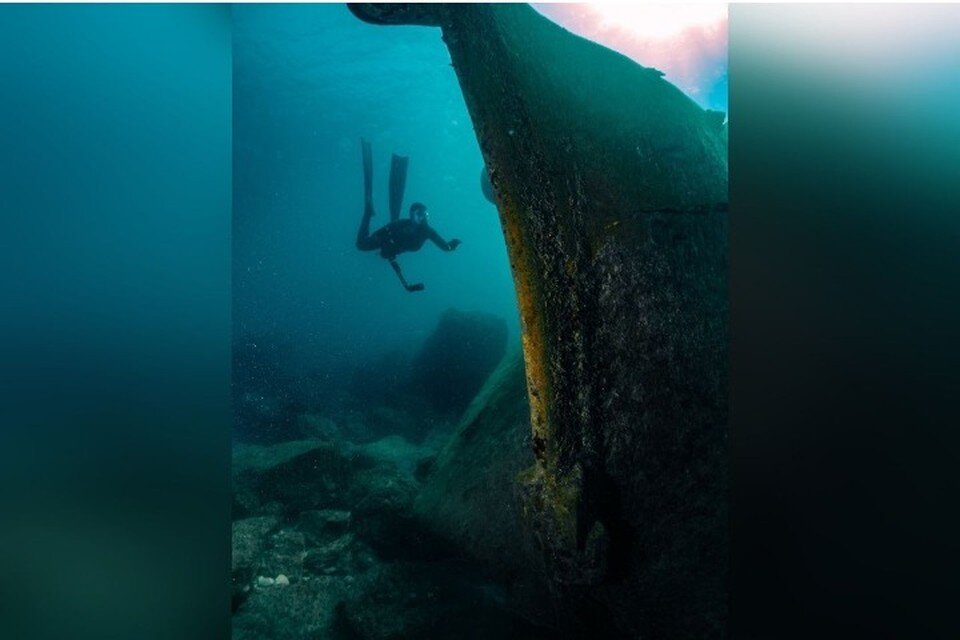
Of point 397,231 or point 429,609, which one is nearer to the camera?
point 429,609

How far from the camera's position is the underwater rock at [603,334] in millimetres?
2207

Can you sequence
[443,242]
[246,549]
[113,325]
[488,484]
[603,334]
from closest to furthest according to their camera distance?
[113,325] → [603,334] → [488,484] → [246,549] → [443,242]

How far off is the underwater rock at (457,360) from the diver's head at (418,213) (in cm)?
345

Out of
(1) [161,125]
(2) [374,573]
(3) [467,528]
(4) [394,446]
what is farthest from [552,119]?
(4) [394,446]

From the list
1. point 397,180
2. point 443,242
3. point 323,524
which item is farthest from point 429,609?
point 397,180

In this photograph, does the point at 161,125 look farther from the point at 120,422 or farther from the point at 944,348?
the point at 944,348

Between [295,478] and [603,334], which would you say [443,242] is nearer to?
[295,478]

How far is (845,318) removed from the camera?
0.92 meters

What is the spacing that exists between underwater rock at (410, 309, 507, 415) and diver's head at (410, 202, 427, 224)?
345 centimetres

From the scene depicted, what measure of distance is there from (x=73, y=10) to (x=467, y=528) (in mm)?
3666

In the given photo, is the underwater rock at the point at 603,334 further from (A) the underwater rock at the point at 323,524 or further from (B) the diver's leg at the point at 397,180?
(B) the diver's leg at the point at 397,180

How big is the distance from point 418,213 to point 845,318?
809 cm

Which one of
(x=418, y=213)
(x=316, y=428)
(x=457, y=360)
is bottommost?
(x=316, y=428)

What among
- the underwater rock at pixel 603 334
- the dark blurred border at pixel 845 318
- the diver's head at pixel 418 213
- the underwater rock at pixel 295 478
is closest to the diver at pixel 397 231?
the diver's head at pixel 418 213
